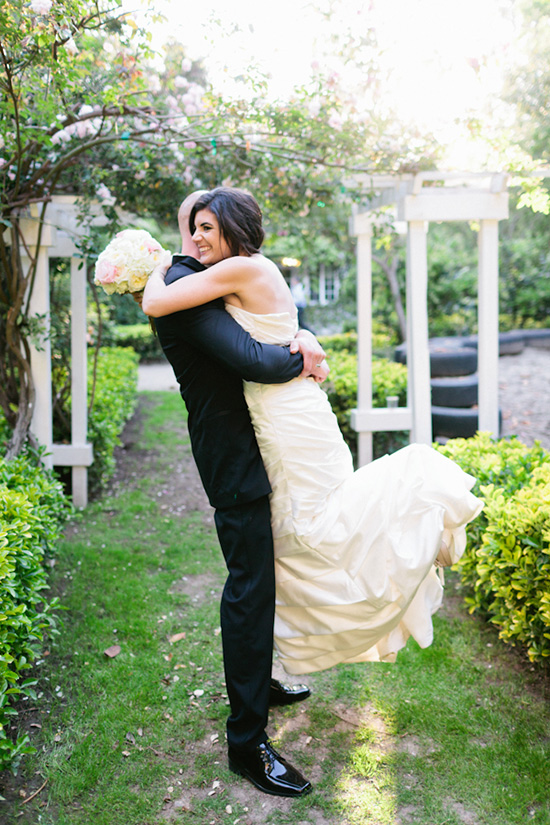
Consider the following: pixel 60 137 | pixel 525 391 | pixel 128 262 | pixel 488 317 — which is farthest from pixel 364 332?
pixel 525 391

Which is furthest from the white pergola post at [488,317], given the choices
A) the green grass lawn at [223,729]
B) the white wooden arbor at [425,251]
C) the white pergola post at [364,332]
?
the green grass lawn at [223,729]

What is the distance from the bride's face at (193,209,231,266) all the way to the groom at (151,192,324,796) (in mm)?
62

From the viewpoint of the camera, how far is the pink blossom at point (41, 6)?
277 centimetres

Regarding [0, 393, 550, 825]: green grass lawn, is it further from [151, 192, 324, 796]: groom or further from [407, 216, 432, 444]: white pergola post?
[407, 216, 432, 444]: white pergola post

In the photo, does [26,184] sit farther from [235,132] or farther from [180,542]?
[180,542]

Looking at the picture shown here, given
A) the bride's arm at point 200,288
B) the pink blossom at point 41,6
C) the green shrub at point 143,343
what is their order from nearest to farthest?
the bride's arm at point 200,288, the pink blossom at point 41,6, the green shrub at point 143,343

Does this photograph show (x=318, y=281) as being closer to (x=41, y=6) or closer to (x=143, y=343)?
(x=143, y=343)

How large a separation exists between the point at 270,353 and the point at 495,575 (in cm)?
158

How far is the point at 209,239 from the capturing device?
2.37m

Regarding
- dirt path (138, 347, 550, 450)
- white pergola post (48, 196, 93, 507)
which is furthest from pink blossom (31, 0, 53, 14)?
dirt path (138, 347, 550, 450)

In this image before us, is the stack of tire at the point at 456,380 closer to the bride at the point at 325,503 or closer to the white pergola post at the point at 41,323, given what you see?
the white pergola post at the point at 41,323

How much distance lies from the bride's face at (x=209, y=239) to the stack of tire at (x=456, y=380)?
4405mm

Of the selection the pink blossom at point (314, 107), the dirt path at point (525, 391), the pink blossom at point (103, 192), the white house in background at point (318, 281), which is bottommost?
the dirt path at point (525, 391)

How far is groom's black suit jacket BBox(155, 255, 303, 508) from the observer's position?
89.7 inches
